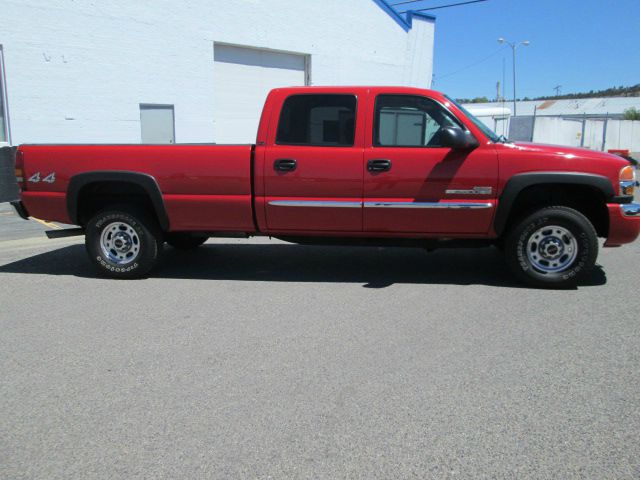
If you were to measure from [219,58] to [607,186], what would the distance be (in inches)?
511

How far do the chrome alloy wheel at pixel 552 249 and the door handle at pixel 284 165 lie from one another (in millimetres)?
2533

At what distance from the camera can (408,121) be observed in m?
5.82

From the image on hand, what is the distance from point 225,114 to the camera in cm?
1667

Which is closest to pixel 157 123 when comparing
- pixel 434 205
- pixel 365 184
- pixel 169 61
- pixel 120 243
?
pixel 169 61

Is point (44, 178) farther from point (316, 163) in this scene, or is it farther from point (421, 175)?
point (421, 175)

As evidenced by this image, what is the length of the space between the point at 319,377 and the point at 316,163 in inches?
105

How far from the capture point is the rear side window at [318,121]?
19.2ft

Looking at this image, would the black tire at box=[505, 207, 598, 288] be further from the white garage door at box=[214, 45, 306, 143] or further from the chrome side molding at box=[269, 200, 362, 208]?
the white garage door at box=[214, 45, 306, 143]

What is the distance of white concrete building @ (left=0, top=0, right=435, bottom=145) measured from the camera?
12969 mm

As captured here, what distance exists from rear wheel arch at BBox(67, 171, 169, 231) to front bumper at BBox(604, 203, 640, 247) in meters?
4.59

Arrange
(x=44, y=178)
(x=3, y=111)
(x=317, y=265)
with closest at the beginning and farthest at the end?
1. (x=44, y=178)
2. (x=317, y=265)
3. (x=3, y=111)

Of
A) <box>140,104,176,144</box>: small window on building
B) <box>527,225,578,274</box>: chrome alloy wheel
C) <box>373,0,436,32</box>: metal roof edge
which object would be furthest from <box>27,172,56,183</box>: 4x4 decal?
<box>373,0,436,32</box>: metal roof edge

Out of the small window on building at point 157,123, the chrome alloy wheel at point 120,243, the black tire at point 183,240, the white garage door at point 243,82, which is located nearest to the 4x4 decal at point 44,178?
the chrome alloy wheel at point 120,243

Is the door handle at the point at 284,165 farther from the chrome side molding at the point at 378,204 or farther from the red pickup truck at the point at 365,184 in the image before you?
the chrome side molding at the point at 378,204
